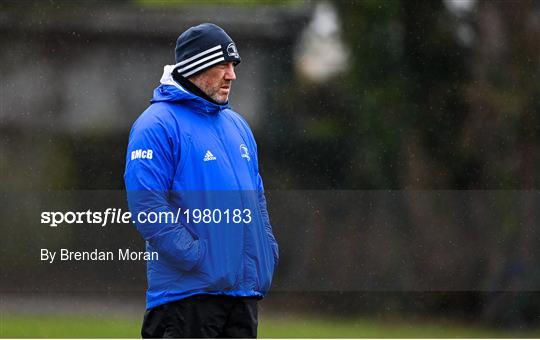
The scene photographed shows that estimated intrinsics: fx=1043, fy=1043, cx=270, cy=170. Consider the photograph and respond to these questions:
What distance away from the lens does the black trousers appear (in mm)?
3127

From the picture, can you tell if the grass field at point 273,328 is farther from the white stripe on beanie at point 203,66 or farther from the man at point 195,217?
the white stripe on beanie at point 203,66

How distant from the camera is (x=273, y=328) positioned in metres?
5.38

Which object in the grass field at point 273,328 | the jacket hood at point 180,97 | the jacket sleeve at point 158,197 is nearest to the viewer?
the jacket sleeve at point 158,197

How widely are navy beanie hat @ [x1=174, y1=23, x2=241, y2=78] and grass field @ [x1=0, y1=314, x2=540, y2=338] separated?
2335mm

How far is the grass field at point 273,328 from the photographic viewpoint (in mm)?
5340

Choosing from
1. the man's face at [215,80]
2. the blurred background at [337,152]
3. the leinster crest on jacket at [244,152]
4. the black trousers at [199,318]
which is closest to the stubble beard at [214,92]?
the man's face at [215,80]

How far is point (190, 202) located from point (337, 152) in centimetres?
238

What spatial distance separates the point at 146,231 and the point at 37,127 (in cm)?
248

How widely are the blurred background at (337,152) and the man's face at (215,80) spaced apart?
2.04 metres

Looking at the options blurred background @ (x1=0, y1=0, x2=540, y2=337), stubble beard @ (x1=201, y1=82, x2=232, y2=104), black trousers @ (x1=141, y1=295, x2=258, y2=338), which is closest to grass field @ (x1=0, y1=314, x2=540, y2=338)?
blurred background @ (x1=0, y1=0, x2=540, y2=337)

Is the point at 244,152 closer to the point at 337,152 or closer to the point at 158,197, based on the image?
the point at 158,197

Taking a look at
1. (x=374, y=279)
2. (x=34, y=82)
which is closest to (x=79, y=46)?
(x=34, y=82)

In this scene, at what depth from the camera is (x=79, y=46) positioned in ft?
17.8

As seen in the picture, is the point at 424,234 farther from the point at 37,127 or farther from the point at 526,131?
the point at 37,127
